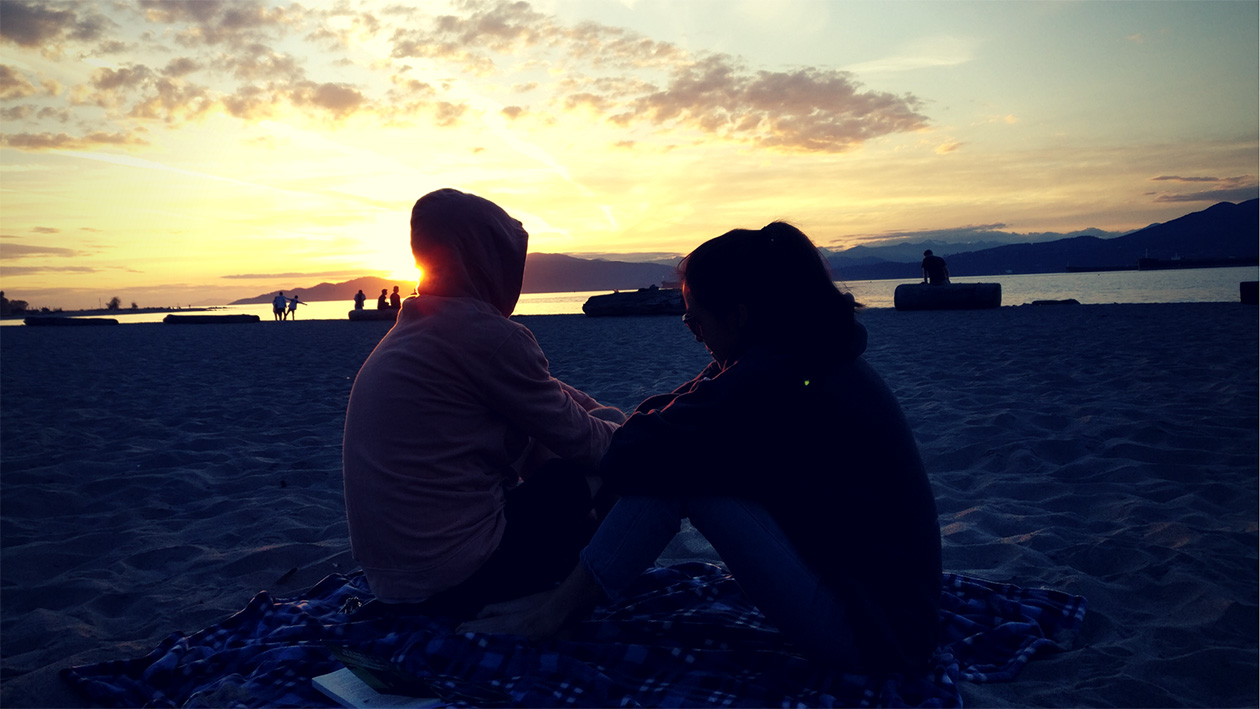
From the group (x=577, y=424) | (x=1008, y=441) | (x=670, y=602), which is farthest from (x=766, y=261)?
(x=1008, y=441)

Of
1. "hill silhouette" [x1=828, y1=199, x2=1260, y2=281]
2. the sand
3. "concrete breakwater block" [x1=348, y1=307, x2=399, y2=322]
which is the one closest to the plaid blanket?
the sand

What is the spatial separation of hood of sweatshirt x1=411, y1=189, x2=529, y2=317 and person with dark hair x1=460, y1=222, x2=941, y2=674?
0.66 m

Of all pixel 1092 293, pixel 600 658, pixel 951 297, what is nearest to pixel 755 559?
pixel 600 658

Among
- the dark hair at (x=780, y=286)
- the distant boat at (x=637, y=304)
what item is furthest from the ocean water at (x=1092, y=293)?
the distant boat at (x=637, y=304)

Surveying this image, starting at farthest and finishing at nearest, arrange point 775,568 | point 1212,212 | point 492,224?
point 1212,212
point 492,224
point 775,568

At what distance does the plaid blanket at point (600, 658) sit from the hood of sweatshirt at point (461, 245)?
3.48ft

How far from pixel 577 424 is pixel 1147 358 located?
26.9 ft

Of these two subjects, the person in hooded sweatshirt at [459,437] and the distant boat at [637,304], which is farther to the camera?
the distant boat at [637,304]

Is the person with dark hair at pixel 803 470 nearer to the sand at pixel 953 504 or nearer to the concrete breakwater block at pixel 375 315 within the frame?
the sand at pixel 953 504

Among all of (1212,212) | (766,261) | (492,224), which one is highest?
(1212,212)

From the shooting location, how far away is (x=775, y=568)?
6.15ft

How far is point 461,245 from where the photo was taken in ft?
7.09

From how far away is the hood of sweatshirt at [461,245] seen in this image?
215 cm

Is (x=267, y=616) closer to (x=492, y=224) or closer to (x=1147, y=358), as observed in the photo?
(x=492, y=224)
